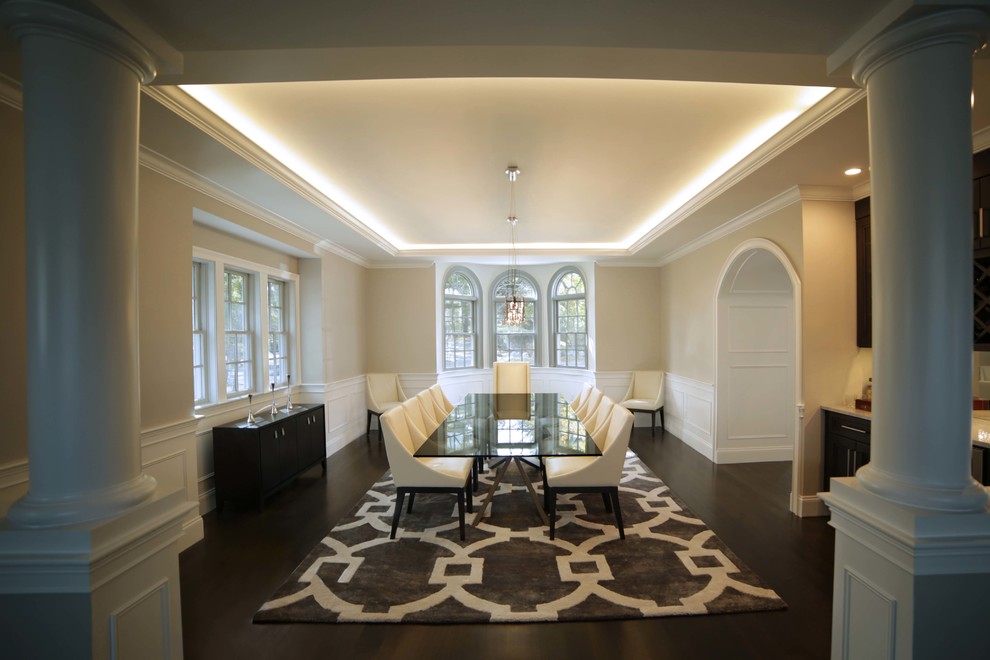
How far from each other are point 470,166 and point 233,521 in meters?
3.42

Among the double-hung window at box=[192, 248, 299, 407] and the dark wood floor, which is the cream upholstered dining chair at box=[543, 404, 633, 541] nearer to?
the dark wood floor

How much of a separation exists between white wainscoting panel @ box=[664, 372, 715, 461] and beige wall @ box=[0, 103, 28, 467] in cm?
575

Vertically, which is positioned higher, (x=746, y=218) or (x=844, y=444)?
(x=746, y=218)

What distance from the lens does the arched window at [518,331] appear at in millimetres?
8516

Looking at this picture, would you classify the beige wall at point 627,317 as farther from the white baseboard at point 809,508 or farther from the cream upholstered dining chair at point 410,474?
the cream upholstered dining chair at point 410,474

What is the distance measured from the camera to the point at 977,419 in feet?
10.0

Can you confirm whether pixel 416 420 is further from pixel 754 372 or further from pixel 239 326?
pixel 754 372

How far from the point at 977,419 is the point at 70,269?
4.98 metres

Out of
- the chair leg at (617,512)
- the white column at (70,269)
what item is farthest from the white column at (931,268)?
the white column at (70,269)

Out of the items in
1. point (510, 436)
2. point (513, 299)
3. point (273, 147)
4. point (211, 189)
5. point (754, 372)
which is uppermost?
point (273, 147)

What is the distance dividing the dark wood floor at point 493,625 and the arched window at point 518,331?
15.5 feet

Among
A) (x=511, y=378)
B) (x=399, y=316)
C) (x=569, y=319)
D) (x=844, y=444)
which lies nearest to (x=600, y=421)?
(x=844, y=444)

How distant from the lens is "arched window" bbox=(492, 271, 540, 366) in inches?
335

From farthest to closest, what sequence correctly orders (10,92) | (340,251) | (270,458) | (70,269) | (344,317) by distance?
1. (344,317)
2. (340,251)
3. (270,458)
4. (10,92)
5. (70,269)
